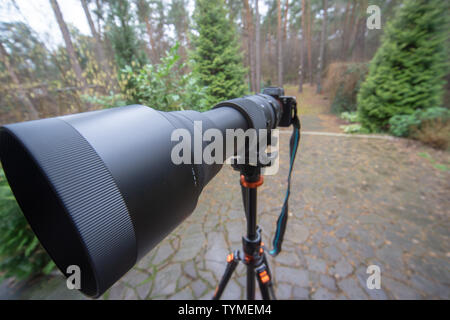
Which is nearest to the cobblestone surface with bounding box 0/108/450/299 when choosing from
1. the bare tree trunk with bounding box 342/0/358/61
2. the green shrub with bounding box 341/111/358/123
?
the green shrub with bounding box 341/111/358/123

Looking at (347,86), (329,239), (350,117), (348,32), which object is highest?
(348,32)

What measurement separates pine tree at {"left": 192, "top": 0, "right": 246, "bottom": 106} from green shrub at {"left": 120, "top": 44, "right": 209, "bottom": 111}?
297 cm

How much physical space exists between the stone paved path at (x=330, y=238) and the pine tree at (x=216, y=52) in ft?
13.7

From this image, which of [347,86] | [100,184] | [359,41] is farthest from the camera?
[359,41]

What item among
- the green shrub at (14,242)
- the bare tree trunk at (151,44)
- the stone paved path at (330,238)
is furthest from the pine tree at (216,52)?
the green shrub at (14,242)

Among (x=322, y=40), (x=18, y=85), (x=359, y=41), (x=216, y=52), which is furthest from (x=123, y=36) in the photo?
(x=359, y=41)

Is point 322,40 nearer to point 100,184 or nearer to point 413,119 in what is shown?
point 413,119

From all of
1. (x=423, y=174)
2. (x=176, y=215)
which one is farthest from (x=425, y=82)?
(x=176, y=215)

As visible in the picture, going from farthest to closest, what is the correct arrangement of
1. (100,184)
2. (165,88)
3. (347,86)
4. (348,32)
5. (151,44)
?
(348,32) < (151,44) < (347,86) < (165,88) < (100,184)

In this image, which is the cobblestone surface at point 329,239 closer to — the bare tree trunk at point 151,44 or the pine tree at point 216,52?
the pine tree at point 216,52

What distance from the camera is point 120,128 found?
39cm

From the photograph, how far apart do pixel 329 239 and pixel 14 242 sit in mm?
3467

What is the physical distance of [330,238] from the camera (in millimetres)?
2391
